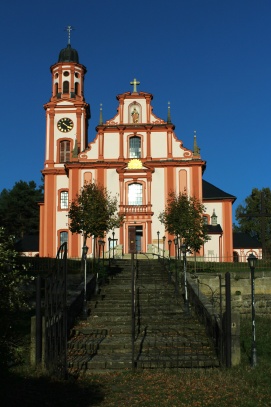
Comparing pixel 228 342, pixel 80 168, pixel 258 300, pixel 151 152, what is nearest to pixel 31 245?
pixel 80 168

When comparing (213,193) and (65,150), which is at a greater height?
(65,150)

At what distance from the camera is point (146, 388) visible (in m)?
11.9

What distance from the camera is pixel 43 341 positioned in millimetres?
13734

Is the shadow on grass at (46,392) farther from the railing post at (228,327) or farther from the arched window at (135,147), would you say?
the arched window at (135,147)

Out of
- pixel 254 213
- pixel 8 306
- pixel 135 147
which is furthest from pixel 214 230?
pixel 8 306

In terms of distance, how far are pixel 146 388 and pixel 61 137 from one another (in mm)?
38091

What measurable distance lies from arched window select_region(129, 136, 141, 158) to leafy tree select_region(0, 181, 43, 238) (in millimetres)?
32427

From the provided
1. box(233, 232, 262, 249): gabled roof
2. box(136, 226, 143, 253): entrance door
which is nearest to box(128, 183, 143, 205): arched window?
box(136, 226, 143, 253): entrance door

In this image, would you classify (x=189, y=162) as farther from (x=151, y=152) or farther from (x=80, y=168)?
(x=80, y=168)

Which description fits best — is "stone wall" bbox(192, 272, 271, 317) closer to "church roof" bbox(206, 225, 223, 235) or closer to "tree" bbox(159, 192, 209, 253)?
"tree" bbox(159, 192, 209, 253)

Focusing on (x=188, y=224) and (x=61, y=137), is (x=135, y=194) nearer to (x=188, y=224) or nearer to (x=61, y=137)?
(x=61, y=137)

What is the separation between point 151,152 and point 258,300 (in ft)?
72.3

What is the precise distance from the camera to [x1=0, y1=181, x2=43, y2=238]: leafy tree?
2970 inches

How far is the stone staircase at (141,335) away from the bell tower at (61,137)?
859 inches
